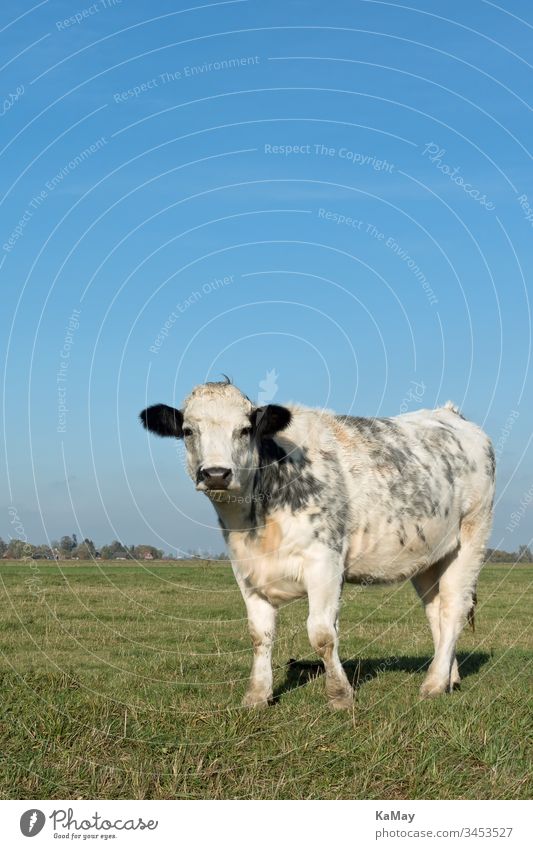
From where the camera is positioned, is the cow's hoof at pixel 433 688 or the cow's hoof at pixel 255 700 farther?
the cow's hoof at pixel 433 688

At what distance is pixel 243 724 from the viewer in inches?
338

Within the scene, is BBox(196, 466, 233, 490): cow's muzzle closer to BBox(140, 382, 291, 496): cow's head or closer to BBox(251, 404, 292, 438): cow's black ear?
BBox(140, 382, 291, 496): cow's head

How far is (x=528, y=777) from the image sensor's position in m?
7.72

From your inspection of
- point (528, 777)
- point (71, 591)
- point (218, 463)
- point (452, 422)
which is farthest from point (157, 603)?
point (528, 777)

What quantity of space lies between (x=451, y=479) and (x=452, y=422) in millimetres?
1226

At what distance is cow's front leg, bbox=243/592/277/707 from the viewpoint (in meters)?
10.3

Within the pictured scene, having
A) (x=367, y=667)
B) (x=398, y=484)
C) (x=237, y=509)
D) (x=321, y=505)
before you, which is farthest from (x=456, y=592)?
(x=237, y=509)

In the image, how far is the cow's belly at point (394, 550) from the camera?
10.9m

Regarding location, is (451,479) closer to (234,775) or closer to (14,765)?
(234,775)

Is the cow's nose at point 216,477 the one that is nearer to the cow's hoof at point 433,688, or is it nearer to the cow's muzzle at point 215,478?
the cow's muzzle at point 215,478

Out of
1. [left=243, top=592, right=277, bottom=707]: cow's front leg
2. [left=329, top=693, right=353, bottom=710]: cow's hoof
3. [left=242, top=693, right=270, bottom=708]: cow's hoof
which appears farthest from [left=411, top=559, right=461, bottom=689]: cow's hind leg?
[left=242, top=693, right=270, bottom=708]: cow's hoof

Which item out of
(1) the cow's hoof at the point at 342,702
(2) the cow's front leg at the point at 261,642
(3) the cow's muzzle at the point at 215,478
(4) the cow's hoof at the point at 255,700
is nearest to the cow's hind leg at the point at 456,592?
(1) the cow's hoof at the point at 342,702

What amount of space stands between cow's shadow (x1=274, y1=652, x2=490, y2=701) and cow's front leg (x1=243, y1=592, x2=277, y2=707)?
28cm

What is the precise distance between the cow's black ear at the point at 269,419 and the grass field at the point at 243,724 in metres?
2.59
